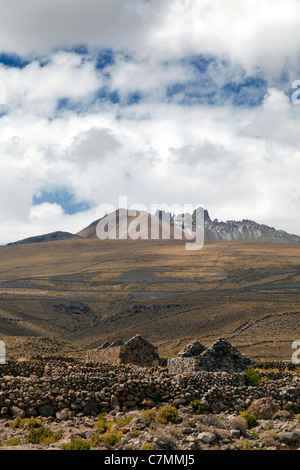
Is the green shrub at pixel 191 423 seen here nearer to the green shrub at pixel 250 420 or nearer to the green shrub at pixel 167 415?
the green shrub at pixel 167 415

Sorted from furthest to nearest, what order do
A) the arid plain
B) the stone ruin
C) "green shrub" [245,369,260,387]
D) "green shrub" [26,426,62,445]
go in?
the arid plain
the stone ruin
"green shrub" [245,369,260,387]
"green shrub" [26,426,62,445]

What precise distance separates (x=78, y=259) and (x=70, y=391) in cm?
18488

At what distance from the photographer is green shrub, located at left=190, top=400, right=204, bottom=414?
12.2 m

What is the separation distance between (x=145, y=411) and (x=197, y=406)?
1.61 meters

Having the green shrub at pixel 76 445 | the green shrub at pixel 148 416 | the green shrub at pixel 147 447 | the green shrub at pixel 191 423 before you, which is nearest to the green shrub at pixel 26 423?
the green shrub at pixel 76 445

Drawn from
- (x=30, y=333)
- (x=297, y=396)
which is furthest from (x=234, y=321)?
(x=297, y=396)

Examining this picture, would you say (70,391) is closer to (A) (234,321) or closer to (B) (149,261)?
(A) (234,321)

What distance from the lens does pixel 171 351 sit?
50.8 m

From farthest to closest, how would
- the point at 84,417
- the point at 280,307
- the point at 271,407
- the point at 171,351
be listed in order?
the point at 280,307 < the point at 171,351 < the point at 271,407 < the point at 84,417

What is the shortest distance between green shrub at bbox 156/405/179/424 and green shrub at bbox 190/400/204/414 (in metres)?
1.02

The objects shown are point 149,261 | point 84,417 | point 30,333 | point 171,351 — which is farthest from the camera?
point 149,261

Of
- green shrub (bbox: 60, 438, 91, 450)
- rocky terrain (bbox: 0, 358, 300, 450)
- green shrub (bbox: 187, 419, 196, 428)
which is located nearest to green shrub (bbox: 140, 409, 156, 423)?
rocky terrain (bbox: 0, 358, 300, 450)

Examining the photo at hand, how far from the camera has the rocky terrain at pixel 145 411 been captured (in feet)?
31.9

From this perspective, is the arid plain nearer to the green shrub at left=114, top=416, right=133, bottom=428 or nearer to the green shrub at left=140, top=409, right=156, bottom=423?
the green shrub at left=114, top=416, right=133, bottom=428
